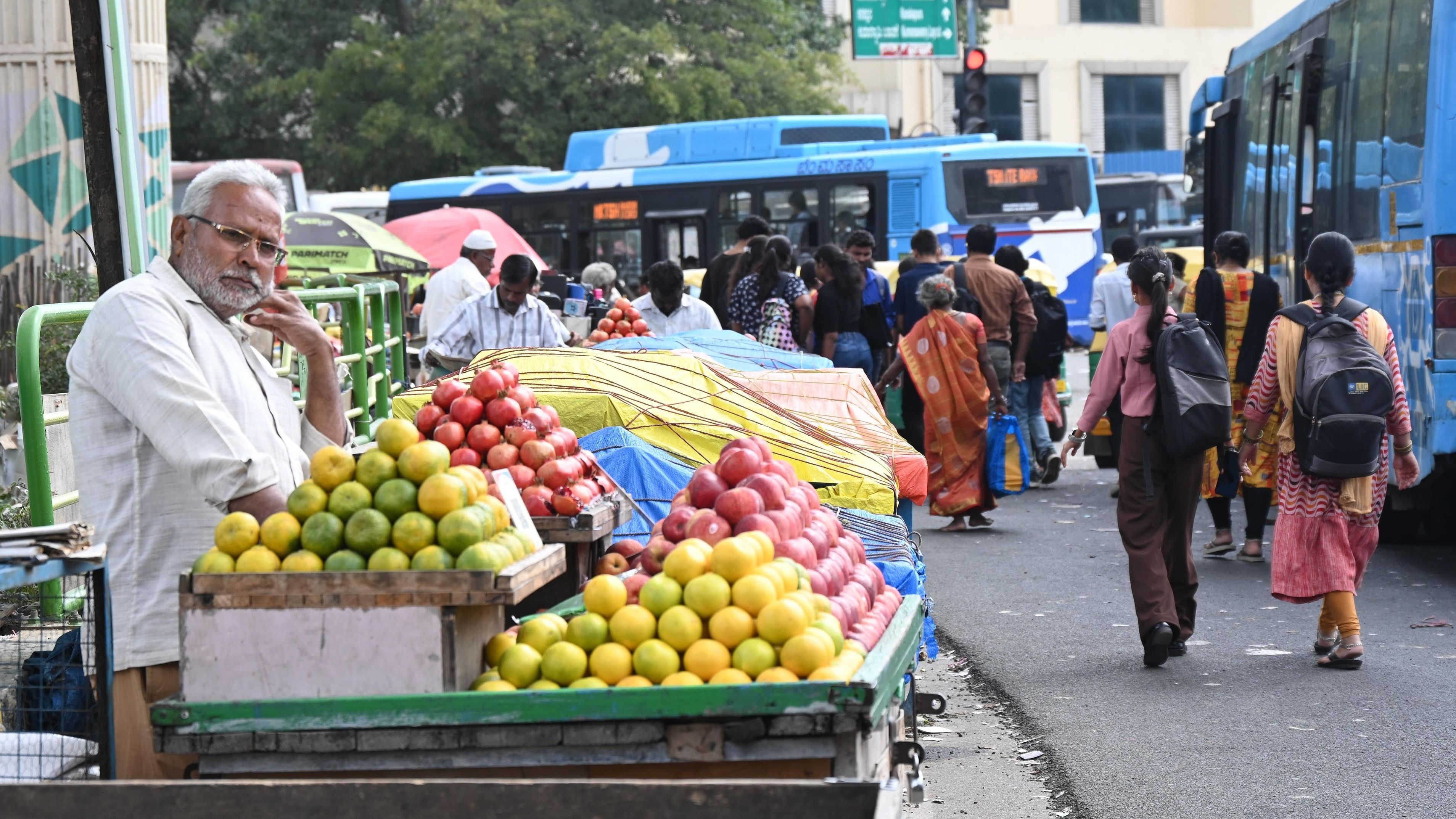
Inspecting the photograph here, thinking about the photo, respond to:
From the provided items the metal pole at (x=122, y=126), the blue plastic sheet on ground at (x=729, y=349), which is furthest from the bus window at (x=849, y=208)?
the metal pole at (x=122, y=126)

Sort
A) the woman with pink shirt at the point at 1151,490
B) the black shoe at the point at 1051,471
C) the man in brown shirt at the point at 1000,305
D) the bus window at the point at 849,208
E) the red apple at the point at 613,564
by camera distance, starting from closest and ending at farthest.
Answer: the red apple at the point at 613,564 < the woman with pink shirt at the point at 1151,490 < the man in brown shirt at the point at 1000,305 < the black shoe at the point at 1051,471 < the bus window at the point at 849,208

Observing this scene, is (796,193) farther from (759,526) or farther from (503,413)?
(759,526)

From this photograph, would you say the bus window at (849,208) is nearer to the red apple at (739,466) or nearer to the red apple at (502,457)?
the red apple at (502,457)

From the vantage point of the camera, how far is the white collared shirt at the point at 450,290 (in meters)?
11.8

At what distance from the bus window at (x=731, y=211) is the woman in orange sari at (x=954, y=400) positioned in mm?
13169

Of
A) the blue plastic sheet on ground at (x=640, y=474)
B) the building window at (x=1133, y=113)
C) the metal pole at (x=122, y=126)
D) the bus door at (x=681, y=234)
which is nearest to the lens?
the blue plastic sheet on ground at (x=640, y=474)

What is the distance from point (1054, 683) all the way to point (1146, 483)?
99cm

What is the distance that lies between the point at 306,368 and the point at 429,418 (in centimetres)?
128

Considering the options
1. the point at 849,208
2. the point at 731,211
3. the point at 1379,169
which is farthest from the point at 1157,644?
the point at 731,211

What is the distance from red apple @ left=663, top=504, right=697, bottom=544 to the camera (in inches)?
169

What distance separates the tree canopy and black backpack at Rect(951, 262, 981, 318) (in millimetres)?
17483

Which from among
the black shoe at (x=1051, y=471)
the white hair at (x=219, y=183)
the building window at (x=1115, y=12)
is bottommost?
the black shoe at (x=1051, y=471)

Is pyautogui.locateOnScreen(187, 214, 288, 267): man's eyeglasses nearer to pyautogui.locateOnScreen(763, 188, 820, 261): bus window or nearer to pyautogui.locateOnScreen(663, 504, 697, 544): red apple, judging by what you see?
pyautogui.locateOnScreen(663, 504, 697, 544): red apple

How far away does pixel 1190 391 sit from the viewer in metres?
7.19
